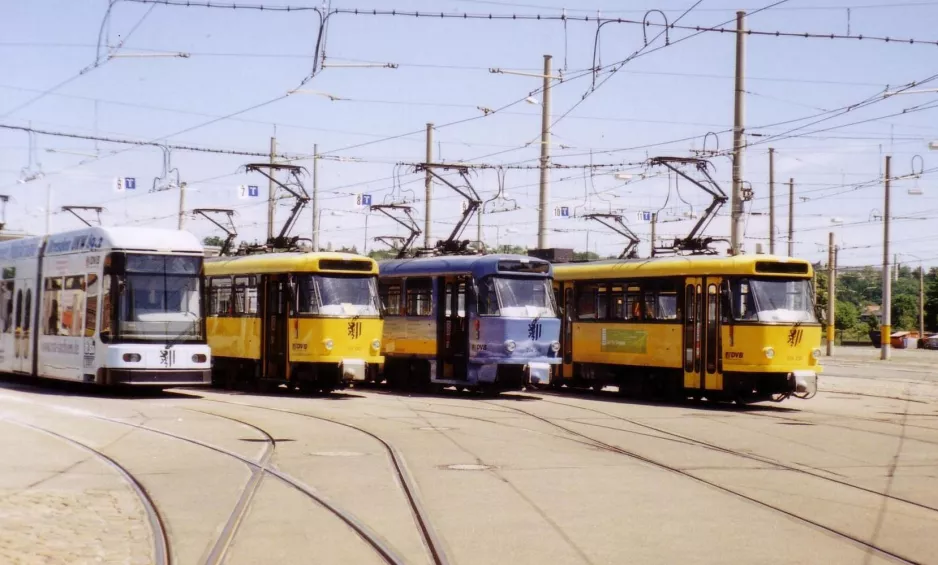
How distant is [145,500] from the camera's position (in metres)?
10.9

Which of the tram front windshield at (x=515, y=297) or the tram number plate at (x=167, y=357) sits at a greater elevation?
the tram front windshield at (x=515, y=297)

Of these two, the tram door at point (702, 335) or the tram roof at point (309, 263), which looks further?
the tram roof at point (309, 263)

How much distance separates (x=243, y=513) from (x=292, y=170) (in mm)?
19954

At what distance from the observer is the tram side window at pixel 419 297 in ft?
92.1

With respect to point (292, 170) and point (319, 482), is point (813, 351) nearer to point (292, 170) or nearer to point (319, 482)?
point (292, 170)

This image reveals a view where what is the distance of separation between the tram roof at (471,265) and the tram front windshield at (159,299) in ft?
18.9

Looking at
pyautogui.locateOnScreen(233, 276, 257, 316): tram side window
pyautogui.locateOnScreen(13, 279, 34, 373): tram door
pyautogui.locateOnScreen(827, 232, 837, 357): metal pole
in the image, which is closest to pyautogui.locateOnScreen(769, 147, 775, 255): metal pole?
pyautogui.locateOnScreen(827, 232, 837, 357): metal pole

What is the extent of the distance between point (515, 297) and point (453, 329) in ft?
4.99

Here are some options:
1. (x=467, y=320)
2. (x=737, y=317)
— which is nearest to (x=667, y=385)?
(x=737, y=317)

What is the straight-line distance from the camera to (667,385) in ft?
86.9

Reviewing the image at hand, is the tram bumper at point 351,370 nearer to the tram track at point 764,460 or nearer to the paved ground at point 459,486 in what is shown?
the paved ground at point 459,486

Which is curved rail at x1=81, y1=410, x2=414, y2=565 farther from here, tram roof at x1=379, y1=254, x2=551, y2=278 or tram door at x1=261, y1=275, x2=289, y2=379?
tram roof at x1=379, y1=254, x2=551, y2=278

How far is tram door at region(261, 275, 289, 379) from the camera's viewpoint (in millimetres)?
26272

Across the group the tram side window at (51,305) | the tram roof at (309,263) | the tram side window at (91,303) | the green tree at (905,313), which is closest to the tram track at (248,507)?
the tram side window at (91,303)
